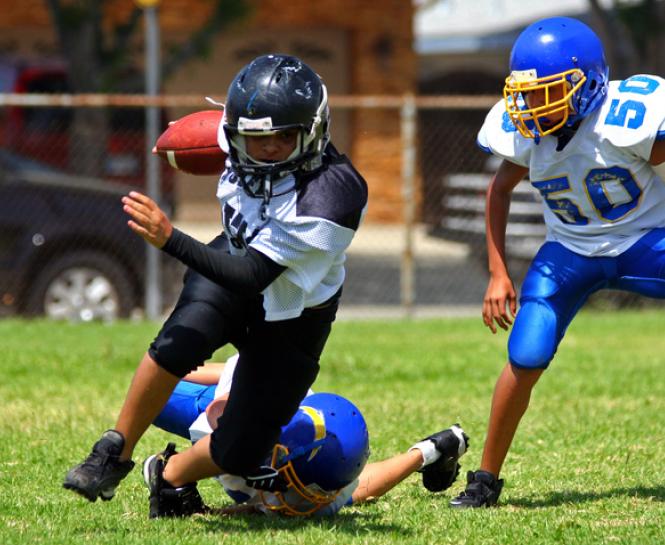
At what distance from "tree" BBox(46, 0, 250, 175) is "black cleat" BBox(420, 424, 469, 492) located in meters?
7.73

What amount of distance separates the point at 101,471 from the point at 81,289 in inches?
260

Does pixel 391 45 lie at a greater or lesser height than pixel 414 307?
greater

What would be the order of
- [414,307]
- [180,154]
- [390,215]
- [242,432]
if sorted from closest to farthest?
[242,432], [180,154], [414,307], [390,215]

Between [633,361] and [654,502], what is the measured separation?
160 inches

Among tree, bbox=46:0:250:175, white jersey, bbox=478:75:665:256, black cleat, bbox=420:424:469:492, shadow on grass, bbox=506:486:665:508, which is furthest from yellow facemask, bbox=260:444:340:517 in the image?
tree, bbox=46:0:250:175

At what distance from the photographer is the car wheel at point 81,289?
10375 millimetres

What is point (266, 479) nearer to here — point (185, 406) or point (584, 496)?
point (185, 406)

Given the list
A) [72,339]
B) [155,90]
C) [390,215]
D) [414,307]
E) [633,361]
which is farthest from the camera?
[390,215]

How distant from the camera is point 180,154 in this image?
4.64 meters

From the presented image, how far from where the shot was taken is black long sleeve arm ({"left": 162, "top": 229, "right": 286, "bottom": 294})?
156 inches

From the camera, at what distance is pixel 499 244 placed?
16.4ft

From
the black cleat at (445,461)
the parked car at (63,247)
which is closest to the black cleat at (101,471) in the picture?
the black cleat at (445,461)

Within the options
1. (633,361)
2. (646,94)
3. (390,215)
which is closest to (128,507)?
(646,94)

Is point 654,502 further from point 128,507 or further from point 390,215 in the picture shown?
point 390,215
